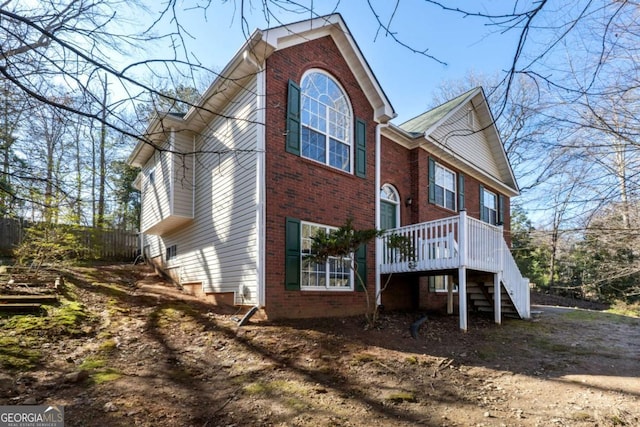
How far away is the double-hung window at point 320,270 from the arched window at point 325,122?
5.69 feet

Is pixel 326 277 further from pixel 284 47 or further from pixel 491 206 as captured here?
pixel 491 206

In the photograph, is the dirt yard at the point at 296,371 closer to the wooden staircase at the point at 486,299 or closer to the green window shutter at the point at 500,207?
the wooden staircase at the point at 486,299

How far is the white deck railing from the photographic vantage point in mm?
8625

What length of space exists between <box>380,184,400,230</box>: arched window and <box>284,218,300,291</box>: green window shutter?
3661 millimetres

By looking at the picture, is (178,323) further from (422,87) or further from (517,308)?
(517,308)

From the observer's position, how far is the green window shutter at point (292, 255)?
8.09 meters

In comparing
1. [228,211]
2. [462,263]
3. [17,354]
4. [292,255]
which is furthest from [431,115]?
[17,354]

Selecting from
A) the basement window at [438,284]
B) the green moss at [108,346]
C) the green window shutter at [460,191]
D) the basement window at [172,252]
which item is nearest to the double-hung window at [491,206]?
the green window shutter at [460,191]

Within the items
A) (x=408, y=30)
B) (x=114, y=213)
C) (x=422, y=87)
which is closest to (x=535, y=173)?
(x=422, y=87)

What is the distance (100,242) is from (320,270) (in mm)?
12725

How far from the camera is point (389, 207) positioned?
1181 centimetres

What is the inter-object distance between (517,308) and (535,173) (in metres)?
7.39

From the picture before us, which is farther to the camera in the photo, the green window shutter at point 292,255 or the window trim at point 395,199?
the window trim at point 395,199

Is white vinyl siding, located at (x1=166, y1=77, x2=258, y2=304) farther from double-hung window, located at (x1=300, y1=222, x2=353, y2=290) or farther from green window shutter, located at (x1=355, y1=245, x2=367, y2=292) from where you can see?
green window shutter, located at (x1=355, y1=245, x2=367, y2=292)
